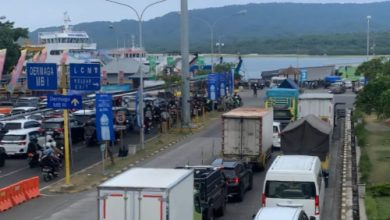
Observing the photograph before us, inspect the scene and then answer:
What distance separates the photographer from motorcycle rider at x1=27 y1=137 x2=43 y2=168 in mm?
30219

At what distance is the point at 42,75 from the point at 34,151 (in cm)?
657

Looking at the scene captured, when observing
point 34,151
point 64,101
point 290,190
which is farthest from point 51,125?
point 290,190

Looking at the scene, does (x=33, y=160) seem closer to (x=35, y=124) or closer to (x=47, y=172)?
(x=47, y=172)

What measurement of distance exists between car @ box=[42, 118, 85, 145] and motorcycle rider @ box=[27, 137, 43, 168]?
1.18 meters

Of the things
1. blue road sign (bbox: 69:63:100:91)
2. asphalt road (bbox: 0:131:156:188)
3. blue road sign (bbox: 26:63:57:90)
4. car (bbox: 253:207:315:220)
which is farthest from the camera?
asphalt road (bbox: 0:131:156:188)

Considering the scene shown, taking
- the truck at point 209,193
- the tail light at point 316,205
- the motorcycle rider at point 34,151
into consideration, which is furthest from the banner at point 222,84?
the tail light at point 316,205

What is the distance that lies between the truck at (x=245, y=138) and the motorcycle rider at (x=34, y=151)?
7.26 m

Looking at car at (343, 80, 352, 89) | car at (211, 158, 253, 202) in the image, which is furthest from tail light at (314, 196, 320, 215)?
car at (343, 80, 352, 89)

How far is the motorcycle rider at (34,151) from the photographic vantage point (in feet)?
99.1

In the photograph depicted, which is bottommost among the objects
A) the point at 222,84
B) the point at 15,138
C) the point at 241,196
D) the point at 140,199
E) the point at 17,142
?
the point at 241,196

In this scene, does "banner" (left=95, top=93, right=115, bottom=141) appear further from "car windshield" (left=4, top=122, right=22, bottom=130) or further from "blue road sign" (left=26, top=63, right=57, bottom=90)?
"car windshield" (left=4, top=122, right=22, bottom=130)

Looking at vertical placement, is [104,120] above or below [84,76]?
below

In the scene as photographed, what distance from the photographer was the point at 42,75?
85.1 feet

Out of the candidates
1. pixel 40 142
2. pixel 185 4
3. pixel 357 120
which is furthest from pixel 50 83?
pixel 357 120
